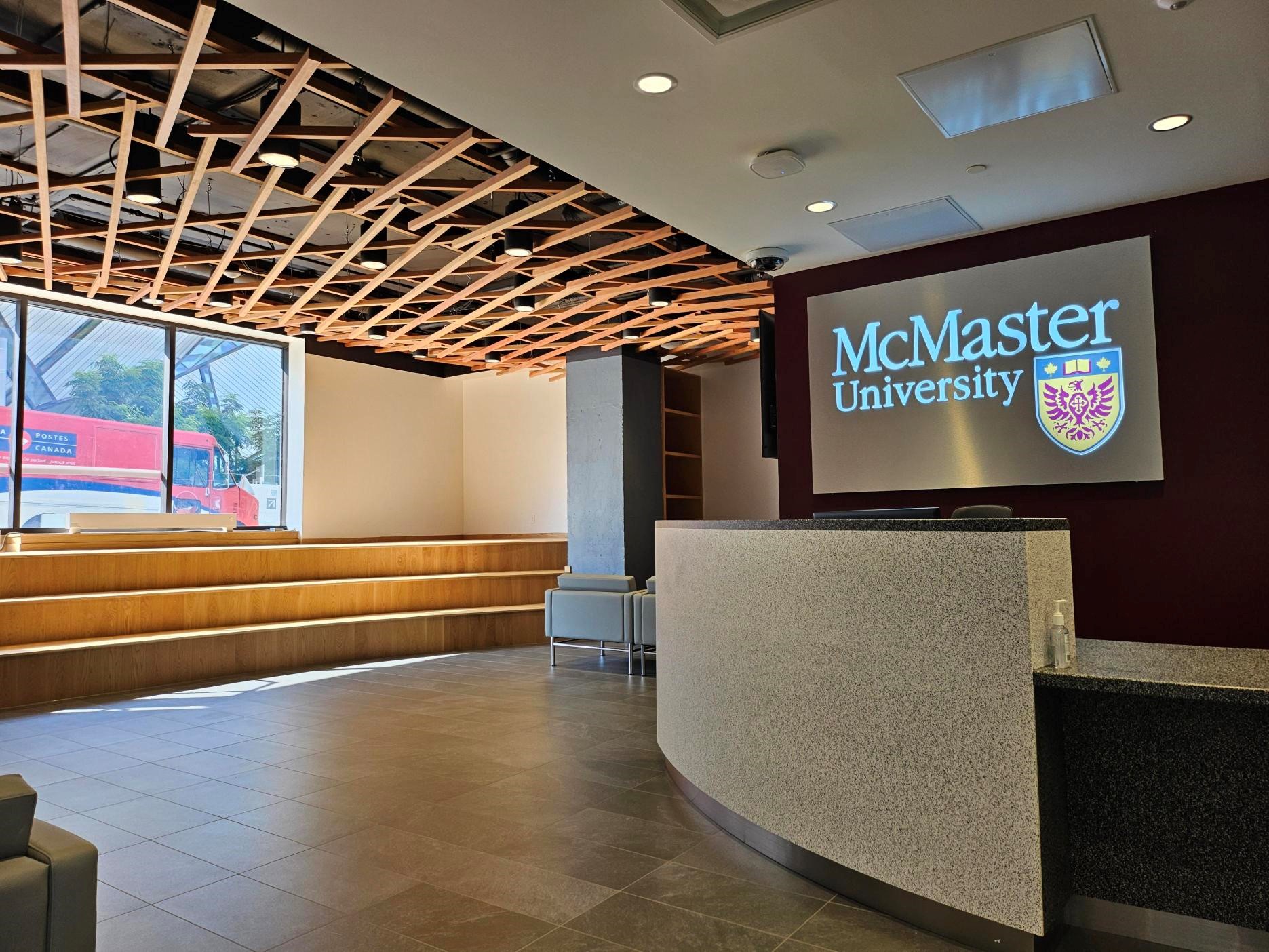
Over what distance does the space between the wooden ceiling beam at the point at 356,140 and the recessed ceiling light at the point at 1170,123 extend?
356 cm

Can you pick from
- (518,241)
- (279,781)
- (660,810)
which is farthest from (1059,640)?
(518,241)

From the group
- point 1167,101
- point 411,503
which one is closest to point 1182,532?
point 1167,101

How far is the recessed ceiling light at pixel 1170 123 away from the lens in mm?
3791

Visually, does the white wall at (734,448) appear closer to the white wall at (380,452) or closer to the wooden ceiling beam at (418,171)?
the white wall at (380,452)

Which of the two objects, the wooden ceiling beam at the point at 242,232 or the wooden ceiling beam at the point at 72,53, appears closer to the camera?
the wooden ceiling beam at the point at 72,53

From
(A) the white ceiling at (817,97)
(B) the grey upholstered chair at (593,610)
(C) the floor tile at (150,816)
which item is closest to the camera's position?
(A) the white ceiling at (817,97)

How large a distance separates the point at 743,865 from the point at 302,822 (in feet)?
6.47

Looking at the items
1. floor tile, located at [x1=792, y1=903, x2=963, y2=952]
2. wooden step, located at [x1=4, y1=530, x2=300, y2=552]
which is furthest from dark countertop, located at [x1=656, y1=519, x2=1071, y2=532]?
wooden step, located at [x1=4, y1=530, x2=300, y2=552]

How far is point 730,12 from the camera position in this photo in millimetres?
3156

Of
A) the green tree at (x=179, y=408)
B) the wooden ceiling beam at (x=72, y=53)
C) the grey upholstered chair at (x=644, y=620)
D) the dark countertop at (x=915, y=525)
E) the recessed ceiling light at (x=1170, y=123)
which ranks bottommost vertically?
the grey upholstered chair at (x=644, y=620)

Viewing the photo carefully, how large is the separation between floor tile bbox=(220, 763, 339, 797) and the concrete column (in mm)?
5590

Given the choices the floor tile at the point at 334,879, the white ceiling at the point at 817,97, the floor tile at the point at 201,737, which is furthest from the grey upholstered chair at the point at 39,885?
the floor tile at the point at 201,737

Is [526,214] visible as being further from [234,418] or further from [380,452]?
[380,452]

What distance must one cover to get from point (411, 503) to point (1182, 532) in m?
9.01
